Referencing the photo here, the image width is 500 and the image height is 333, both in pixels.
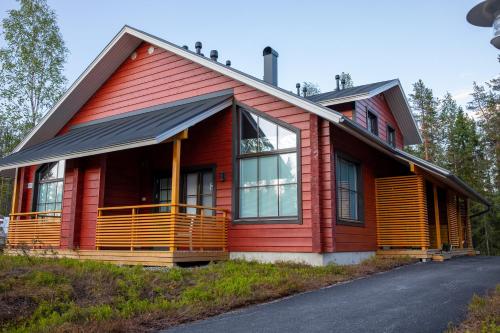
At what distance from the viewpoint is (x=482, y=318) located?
4609 millimetres

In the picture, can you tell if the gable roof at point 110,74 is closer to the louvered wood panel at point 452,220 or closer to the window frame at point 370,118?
the window frame at point 370,118

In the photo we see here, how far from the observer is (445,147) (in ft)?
119

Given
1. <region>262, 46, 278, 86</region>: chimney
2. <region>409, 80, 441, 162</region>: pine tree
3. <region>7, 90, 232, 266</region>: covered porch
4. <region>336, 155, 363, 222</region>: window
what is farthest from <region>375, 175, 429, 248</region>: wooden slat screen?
<region>409, 80, 441, 162</region>: pine tree

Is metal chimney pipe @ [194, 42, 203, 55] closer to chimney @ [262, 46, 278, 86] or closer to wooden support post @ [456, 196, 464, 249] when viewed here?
chimney @ [262, 46, 278, 86]

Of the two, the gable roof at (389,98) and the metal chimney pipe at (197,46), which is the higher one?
the metal chimney pipe at (197,46)

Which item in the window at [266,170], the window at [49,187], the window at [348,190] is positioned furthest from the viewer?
the window at [49,187]

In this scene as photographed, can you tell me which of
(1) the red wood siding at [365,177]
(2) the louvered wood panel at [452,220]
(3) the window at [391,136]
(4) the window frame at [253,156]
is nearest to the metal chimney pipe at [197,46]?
(4) the window frame at [253,156]

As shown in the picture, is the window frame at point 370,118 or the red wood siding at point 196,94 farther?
the window frame at point 370,118

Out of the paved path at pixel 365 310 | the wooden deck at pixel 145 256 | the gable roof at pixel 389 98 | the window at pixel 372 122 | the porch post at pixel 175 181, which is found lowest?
the paved path at pixel 365 310

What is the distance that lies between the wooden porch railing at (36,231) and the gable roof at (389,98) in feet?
26.0

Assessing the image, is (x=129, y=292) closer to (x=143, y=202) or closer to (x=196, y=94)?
(x=143, y=202)

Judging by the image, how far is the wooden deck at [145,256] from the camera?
876cm

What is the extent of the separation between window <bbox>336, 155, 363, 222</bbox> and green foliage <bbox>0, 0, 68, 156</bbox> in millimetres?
17650

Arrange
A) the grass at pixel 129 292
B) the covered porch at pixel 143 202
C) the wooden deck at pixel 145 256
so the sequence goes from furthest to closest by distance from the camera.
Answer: the covered porch at pixel 143 202 → the wooden deck at pixel 145 256 → the grass at pixel 129 292
